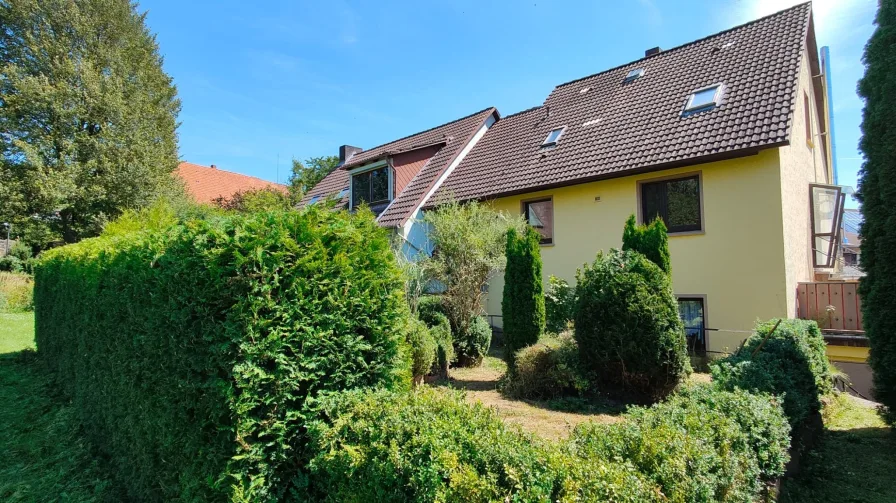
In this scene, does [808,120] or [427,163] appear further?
[427,163]

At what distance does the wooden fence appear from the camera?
348 inches

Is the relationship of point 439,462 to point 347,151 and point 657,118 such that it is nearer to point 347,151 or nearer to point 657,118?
point 657,118

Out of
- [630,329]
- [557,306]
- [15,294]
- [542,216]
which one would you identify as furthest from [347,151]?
[630,329]

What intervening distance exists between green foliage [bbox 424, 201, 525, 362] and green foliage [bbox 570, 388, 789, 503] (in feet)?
21.1

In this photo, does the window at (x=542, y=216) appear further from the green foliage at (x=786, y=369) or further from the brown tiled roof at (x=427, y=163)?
the green foliage at (x=786, y=369)

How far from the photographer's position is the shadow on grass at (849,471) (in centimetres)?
410

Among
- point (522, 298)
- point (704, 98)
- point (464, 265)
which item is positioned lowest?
point (522, 298)

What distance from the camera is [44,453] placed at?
5316 mm

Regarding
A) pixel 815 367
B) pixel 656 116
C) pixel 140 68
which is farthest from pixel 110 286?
pixel 140 68

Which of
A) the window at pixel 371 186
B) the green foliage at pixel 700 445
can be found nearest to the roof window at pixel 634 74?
the window at pixel 371 186

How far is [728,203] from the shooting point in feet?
31.8

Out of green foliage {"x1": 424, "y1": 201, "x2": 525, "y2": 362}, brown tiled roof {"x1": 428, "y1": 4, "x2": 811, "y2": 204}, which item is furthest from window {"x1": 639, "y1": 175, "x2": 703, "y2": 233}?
green foliage {"x1": 424, "y1": 201, "x2": 525, "y2": 362}

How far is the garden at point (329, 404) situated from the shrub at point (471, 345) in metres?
3.54

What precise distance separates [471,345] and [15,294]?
872 inches
